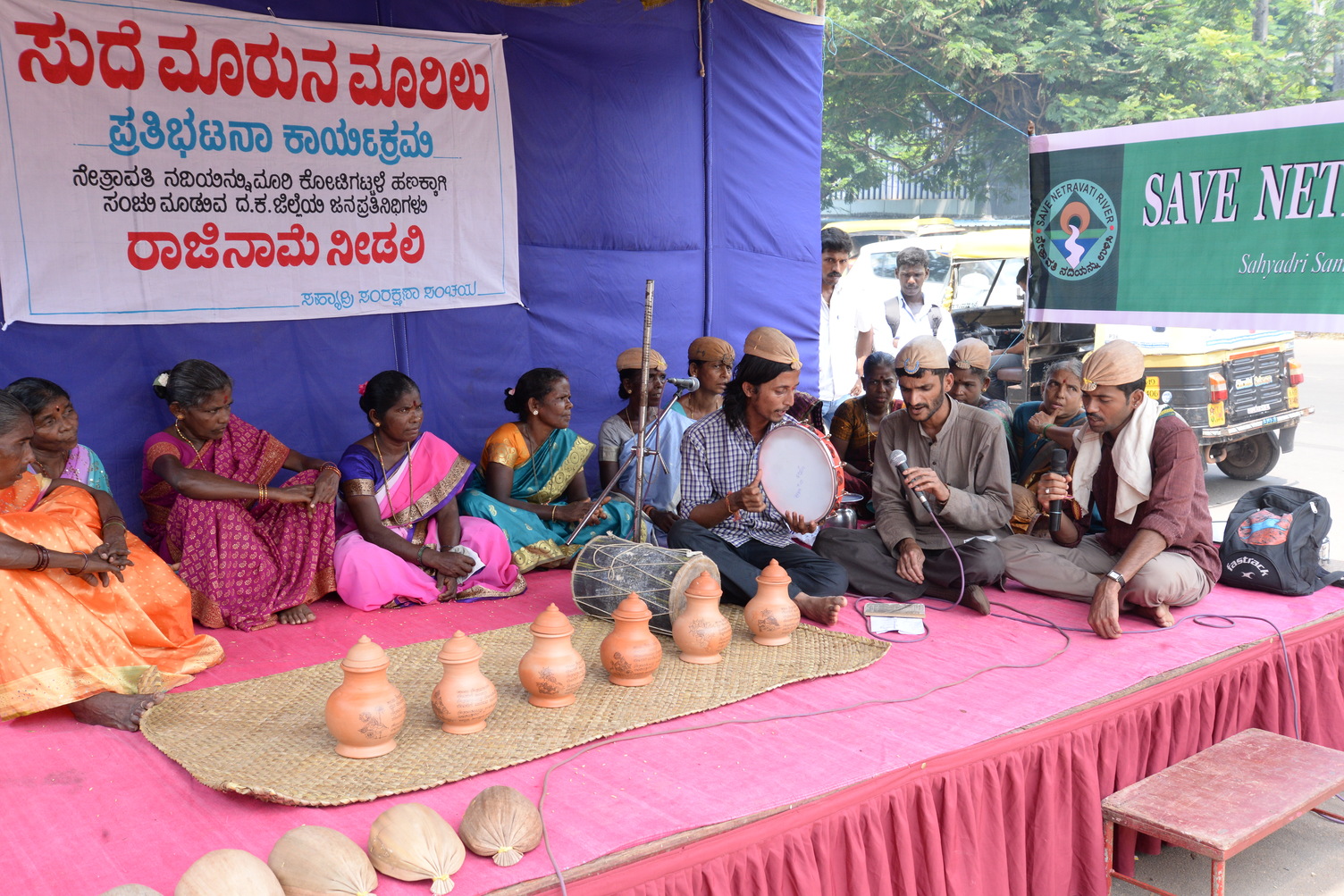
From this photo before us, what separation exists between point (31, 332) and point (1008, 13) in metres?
18.0

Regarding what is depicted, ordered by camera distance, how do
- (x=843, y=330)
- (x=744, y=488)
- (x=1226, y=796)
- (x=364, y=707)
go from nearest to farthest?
(x=364, y=707), (x=1226, y=796), (x=744, y=488), (x=843, y=330)

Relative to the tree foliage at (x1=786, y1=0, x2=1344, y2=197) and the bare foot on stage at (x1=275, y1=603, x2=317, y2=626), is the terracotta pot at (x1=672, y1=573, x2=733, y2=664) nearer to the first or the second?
the bare foot on stage at (x1=275, y1=603, x2=317, y2=626)

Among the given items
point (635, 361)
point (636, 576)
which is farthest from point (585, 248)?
point (636, 576)

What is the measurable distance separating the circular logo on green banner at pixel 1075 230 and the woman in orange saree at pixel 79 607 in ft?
14.6

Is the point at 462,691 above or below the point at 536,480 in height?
below

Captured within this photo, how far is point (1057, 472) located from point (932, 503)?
50 cm

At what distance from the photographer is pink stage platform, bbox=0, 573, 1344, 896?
236cm

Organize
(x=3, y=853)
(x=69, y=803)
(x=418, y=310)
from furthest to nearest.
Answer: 1. (x=418, y=310)
2. (x=69, y=803)
3. (x=3, y=853)

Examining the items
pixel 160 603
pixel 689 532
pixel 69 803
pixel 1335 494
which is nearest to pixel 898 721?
pixel 689 532

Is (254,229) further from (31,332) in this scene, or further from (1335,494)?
(1335,494)

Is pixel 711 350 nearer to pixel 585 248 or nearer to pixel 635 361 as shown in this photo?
pixel 635 361

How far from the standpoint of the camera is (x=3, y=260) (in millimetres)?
3967

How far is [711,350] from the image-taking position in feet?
16.9

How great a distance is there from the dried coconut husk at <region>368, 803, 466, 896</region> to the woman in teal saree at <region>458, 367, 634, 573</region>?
8.25ft
